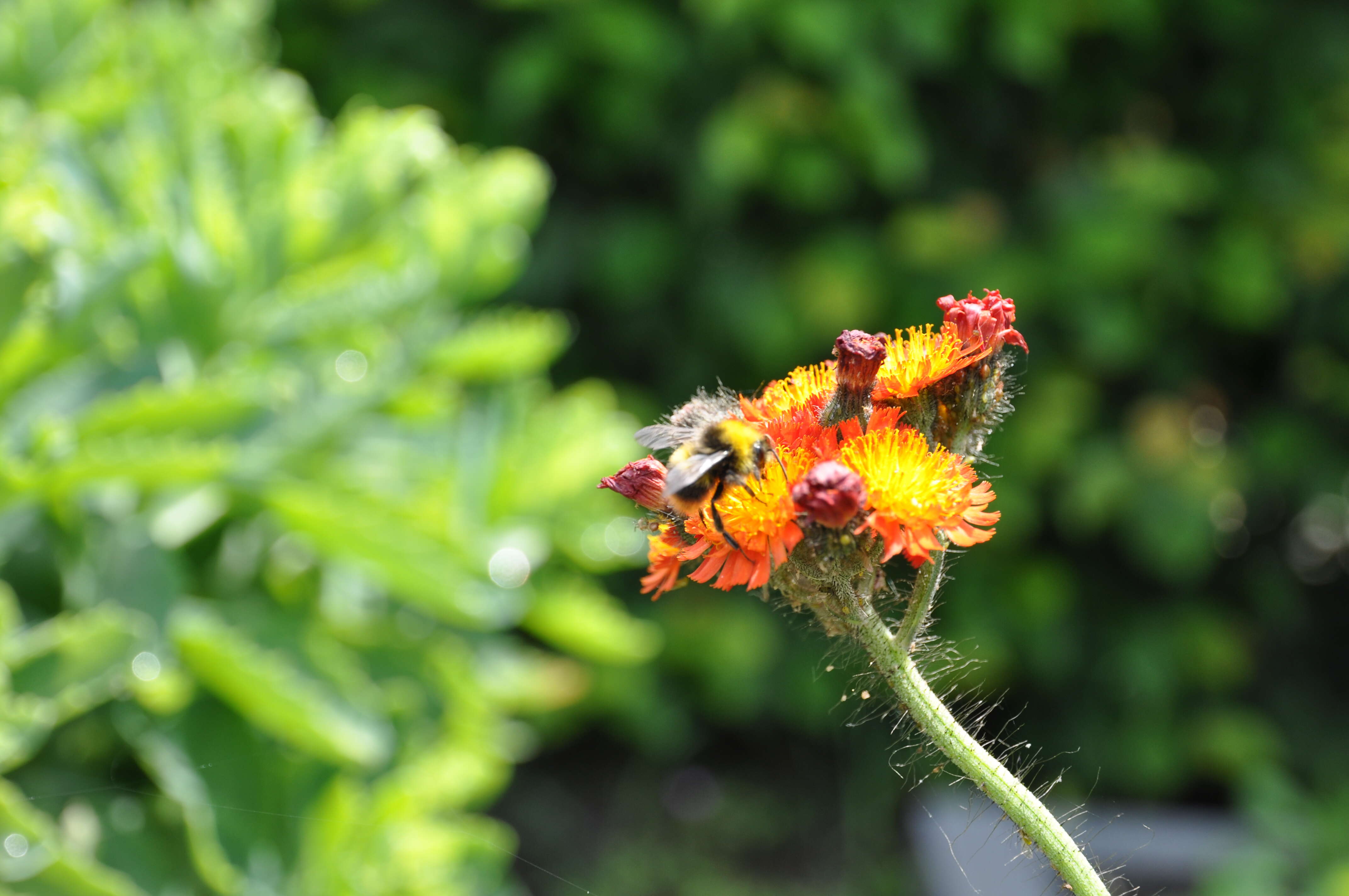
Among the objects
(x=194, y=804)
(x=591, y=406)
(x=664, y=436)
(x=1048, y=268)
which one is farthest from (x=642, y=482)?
(x=1048, y=268)

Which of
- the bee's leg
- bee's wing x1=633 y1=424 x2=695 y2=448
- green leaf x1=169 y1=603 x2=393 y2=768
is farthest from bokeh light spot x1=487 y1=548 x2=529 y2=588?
the bee's leg

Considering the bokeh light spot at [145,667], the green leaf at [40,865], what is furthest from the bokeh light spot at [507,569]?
the green leaf at [40,865]

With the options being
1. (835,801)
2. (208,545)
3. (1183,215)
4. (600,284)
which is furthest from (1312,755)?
(208,545)

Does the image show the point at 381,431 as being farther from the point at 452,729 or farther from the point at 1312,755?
the point at 1312,755

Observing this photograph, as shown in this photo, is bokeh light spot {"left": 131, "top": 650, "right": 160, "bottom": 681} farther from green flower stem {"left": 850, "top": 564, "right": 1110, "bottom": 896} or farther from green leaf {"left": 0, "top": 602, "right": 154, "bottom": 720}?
green flower stem {"left": 850, "top": 564, "right": 1110, "bottom": 896}

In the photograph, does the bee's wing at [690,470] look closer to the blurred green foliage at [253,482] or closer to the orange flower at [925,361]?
the orange flower at [925,361]

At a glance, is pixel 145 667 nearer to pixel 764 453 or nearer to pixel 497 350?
pixel 497 350

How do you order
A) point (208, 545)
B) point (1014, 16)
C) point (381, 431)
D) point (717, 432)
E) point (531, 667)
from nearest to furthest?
point (717, 432) → point (208, 545) → point (381, 431) → point (531, 667) → point (1014, 16)
